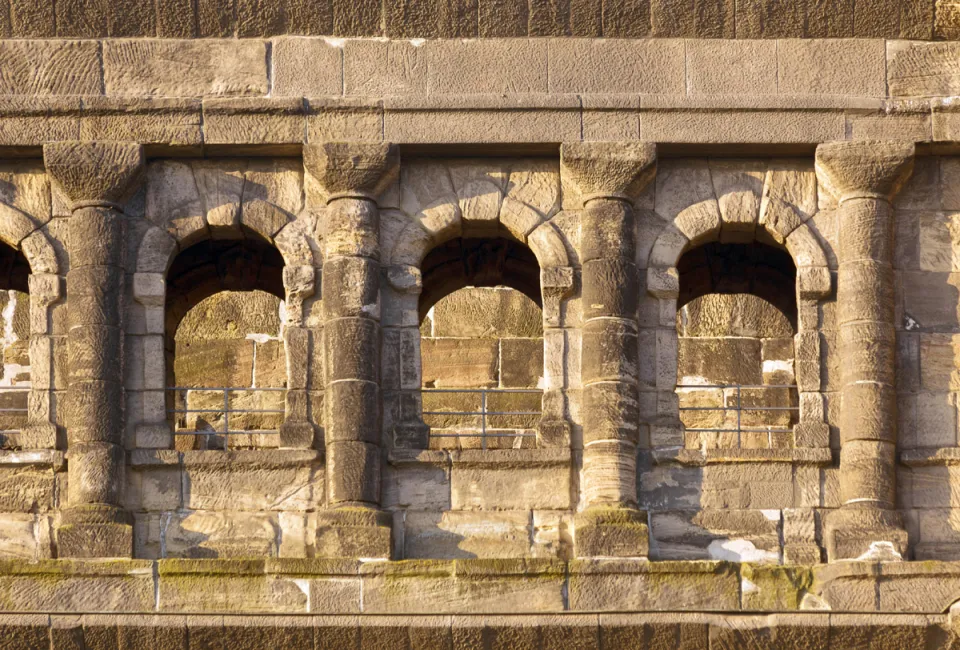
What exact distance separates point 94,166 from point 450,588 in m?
4.20

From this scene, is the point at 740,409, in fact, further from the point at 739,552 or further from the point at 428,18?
the point at 428,18

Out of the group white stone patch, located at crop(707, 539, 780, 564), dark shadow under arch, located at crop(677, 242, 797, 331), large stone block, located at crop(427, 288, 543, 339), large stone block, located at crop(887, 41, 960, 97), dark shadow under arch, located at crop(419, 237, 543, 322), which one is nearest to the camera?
white stone patch, located at crop(707, 539, 780, 564)

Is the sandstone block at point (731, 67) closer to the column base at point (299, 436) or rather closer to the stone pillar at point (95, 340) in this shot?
the column base at point (299, 436)

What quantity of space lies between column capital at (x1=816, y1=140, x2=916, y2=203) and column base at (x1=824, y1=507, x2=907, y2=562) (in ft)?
8.12

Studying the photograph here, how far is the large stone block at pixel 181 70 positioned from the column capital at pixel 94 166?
→ 469 millimetres

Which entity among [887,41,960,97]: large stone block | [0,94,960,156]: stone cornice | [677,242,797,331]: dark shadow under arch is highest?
[887,41,960,97]: large stone block

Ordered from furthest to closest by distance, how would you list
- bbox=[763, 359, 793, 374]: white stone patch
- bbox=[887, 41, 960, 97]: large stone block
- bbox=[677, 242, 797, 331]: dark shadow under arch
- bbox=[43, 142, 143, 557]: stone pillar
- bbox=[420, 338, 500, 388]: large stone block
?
bbox=[420, 338, 500, 388]: large stone block
bbox=[763, 359, 793, 374]: white stone patch
bbox=[677, 242, 797, 331]: dark shadow under arch
bbox=[887, 41, 960, 97]: large stone block
bbox=[43, 142, 143, 557]: stone pillar

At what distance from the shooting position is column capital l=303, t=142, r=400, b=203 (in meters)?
22.2

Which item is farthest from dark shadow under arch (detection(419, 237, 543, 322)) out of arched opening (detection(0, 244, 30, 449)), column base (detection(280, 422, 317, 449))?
arched opening (detection(0, 244, 30, 449))

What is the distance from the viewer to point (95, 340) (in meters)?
21.9

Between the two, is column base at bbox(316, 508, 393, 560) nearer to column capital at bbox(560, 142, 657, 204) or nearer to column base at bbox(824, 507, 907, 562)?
column capital at bbox(560, 142, 657, 204)

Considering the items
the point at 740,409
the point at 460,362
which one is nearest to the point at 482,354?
the point at 460,362

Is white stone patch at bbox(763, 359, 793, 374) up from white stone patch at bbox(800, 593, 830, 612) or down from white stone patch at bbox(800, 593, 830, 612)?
up

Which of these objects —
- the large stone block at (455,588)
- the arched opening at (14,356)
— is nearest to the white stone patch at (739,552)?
the large stone block at (455,588)
